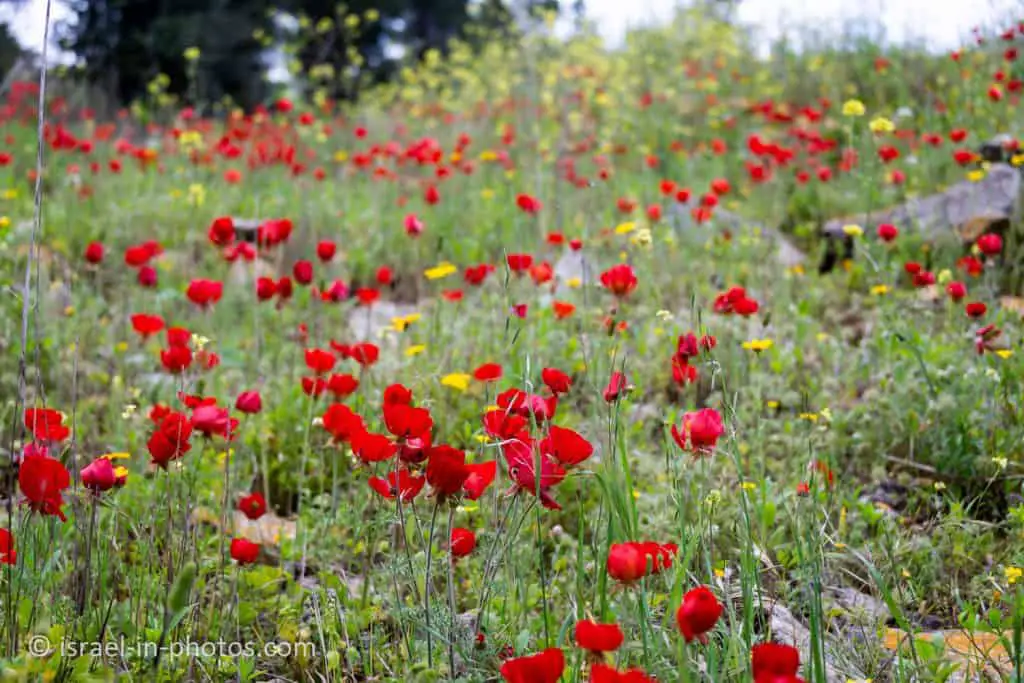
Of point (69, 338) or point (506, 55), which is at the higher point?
point (506, 55)

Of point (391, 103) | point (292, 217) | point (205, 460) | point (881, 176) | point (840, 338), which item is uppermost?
point (391, 103)

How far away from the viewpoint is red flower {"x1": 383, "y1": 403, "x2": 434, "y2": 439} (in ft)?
4.19

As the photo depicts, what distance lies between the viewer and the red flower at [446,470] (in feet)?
3.99

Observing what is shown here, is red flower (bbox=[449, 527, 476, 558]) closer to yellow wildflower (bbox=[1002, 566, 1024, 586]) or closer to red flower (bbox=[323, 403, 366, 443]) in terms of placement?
red flower (bbox=[323, 403, 366, 443])

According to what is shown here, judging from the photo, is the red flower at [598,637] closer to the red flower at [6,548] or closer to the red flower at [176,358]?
the red flower at [6,548]

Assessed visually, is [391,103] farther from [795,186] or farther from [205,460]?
[205,460]

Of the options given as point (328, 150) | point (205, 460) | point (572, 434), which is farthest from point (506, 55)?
point (572, 434)

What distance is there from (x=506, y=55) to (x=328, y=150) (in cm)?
368

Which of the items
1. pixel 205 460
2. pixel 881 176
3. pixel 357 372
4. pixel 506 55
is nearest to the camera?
pixel 205 460

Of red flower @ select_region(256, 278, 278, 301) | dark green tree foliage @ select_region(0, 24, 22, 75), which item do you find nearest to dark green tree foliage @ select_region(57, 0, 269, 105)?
dark green tree foliage @ select_region(0, 24, 22, 75)

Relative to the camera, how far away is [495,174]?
6.24 metres

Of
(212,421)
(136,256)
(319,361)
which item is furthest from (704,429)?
(136,256)

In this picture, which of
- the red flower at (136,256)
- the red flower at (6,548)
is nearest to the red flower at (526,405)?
the red flower at (6,548)

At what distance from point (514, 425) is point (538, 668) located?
381mm
